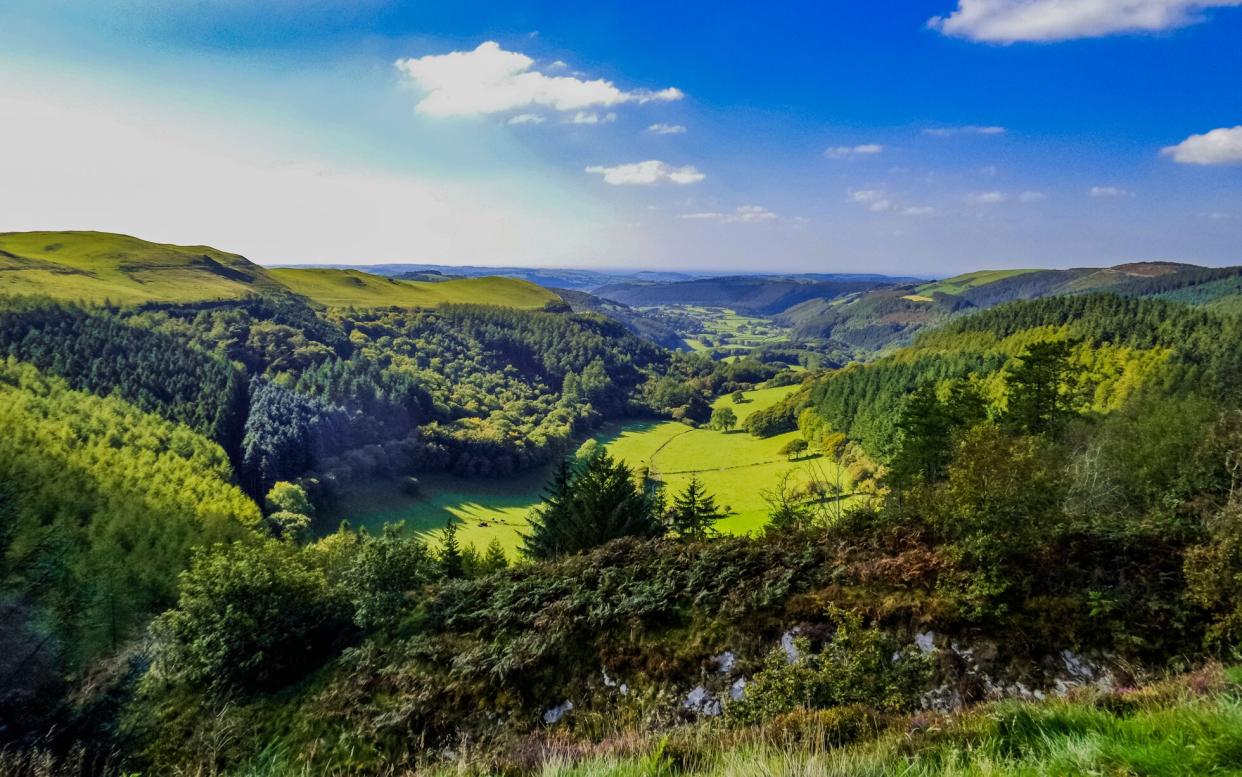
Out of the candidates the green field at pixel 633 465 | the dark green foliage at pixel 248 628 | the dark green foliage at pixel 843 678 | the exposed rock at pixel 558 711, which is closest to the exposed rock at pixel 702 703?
the dark green foliage at pixel 843 678

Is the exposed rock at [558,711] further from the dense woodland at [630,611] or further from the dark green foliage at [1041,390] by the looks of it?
the dark green foliage at [1041,390]

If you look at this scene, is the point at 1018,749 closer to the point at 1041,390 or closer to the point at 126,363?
the point at 1041,390

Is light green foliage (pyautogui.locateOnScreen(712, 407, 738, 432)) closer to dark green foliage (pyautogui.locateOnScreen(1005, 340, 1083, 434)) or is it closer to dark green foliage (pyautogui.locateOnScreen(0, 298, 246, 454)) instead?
dark green foliage (pyautogui.locateOnScreen(1005, 340, 1083, 434))

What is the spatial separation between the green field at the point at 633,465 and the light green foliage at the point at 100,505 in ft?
87.7

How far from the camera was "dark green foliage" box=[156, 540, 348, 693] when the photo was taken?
735 inches

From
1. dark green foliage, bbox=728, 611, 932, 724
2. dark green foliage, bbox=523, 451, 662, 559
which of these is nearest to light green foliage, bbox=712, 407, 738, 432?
dark green foliage, bbox=523, 451, 662, 559

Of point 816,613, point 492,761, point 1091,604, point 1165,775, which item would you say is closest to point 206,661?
point 492,761

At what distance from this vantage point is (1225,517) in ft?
42.5

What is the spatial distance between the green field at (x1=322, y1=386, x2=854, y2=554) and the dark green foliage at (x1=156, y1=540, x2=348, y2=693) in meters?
53.9

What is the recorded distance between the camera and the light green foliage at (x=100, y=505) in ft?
94.9

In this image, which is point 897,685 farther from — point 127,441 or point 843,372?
point 843,372

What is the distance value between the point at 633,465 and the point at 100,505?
95.3m

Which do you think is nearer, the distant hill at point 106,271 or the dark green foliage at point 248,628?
the dark green foliage at point 248,628

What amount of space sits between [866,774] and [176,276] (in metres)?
231
